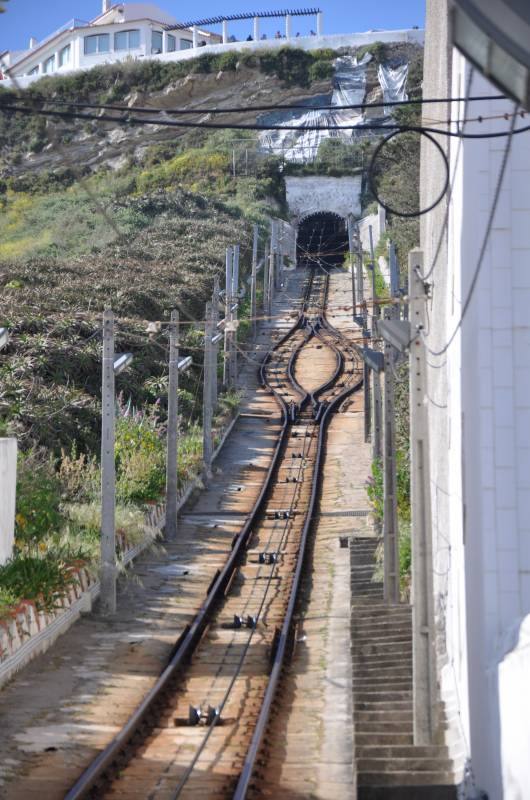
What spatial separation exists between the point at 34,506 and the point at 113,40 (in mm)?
102050

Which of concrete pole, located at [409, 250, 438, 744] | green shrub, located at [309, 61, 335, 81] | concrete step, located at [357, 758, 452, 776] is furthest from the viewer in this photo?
green shrub, located at [309, 61, 335, 81]

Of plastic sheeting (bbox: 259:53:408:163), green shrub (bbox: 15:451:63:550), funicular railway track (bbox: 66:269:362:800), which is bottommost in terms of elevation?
funicular railway track (bbox: 66:269:362:800)

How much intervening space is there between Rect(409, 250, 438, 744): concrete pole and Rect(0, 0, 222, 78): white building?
107 metres

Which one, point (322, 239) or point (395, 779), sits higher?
point (322, 239)

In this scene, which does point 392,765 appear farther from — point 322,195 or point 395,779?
point 322,195

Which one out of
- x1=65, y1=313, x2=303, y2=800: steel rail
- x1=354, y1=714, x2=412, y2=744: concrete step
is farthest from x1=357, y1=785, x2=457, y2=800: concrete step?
x1=65, y1=313, x2=303, y2=800: steel rail

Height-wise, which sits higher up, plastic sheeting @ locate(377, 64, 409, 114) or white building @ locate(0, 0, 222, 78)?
white building @ locate(0, 0, 222, 78)

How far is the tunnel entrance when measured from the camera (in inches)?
3049

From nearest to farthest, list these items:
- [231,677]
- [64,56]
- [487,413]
Result: [487,413], [231,677], [64,56]

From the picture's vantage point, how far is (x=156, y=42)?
385ft

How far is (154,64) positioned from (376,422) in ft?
291

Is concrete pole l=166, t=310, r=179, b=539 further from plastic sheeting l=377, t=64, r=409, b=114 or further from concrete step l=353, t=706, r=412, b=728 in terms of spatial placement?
plastic sheeting l=377, t=64, r=409, b=114

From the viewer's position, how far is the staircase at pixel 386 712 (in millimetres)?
9570

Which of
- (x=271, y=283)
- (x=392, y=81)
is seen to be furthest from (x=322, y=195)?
(x=271, y=283)
